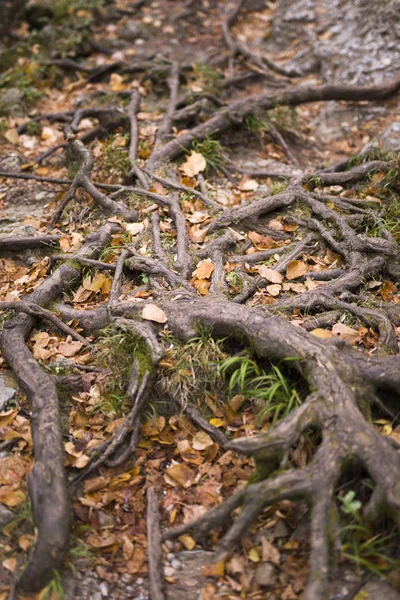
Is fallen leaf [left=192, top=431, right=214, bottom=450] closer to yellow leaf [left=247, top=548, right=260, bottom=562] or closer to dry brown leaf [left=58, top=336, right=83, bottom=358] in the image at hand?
yellow leaf [left=247, top=548, right=260, bottom=562]

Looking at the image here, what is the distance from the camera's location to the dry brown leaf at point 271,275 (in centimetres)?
399

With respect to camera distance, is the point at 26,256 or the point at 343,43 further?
the point at 343,43

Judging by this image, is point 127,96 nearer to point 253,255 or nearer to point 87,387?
point 253,255

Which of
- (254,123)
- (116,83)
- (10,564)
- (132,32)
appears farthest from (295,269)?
(132,32)

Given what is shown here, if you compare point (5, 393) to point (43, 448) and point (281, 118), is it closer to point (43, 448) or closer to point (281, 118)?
point (43, 448)

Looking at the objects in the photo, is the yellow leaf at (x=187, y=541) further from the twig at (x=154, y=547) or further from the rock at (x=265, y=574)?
the rock at (x=265, y=574)

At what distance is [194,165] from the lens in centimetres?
536

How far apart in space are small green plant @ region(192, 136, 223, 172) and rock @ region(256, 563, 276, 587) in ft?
13.0

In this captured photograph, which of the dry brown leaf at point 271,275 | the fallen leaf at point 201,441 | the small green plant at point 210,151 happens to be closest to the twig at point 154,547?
the fallen leaf at point 201,441

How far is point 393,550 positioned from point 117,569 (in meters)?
1.46

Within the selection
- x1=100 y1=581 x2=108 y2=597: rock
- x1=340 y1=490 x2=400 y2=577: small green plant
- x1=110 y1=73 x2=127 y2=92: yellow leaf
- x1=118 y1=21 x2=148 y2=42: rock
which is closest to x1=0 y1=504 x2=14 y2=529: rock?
x1=100 y1=581 x2=108 y2=597: rock

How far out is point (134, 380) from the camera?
333 centimetres

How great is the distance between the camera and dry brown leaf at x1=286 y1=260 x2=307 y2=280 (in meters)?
4.07

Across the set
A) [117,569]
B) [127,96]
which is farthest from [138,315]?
[127,96]
